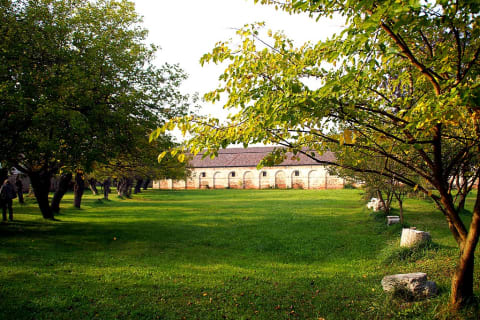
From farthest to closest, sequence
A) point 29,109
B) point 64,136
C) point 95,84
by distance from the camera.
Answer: point 95,84, point 64,136, point 29,109

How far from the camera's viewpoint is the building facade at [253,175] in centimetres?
5128

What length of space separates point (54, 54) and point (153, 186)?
2048 inches

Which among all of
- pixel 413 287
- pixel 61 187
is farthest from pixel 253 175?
pixel 413 287

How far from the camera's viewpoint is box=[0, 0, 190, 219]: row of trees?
28.6 ft

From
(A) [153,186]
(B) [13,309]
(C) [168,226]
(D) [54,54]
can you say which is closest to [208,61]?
(B) [13,309]

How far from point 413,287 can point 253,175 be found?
50373 mm

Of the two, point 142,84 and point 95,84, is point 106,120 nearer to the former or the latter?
point 95,84

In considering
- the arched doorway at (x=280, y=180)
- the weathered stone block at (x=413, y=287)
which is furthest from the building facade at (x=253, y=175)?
the weathered stone block at (x=413, y=287)

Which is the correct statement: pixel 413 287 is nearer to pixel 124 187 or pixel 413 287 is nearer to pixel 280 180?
pixel 124 187

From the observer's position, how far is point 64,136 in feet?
29.6

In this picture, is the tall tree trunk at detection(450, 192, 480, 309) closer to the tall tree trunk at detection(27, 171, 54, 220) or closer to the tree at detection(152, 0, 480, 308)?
the tree at detection(152, 0, 480, 308)

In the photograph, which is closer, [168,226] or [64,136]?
[64,136]

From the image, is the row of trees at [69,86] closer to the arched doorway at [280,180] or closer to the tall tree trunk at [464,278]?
the tall tree trunk at [464,278]

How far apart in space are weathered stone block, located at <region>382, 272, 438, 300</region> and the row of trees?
7203 millimetres
